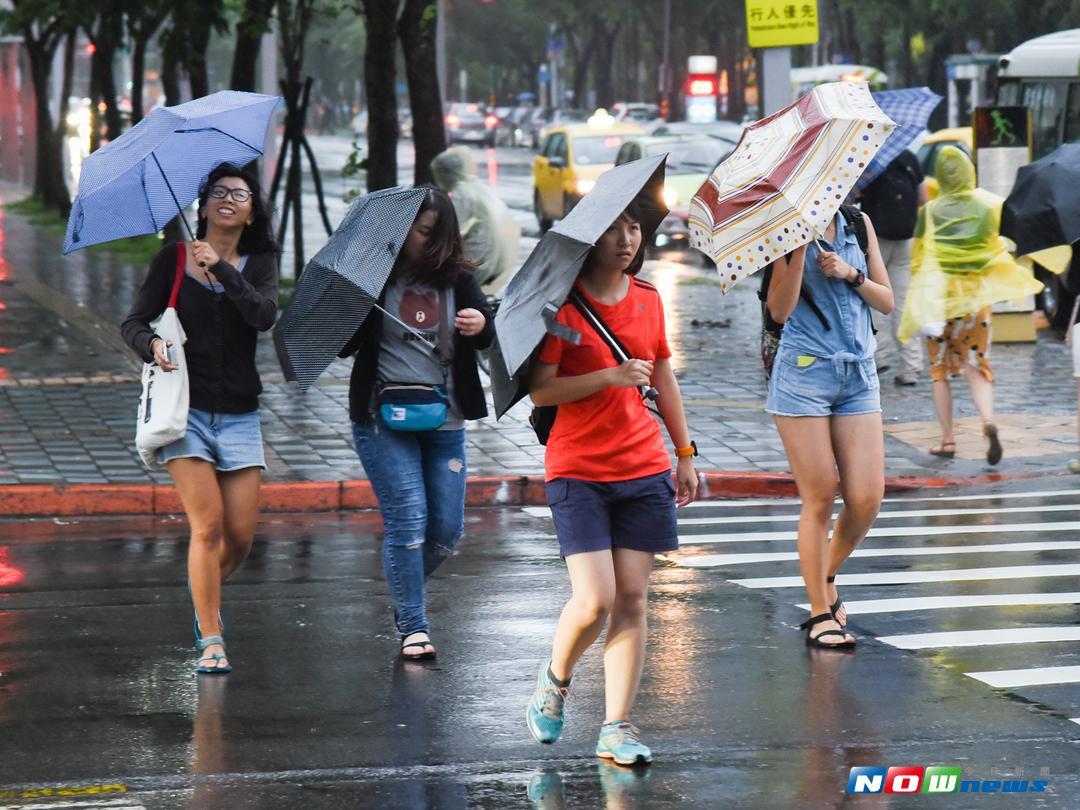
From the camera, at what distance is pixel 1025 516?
10328mm

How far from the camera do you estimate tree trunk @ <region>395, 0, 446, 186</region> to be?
62.2 ft

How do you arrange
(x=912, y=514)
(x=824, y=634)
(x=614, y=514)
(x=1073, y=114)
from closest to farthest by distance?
(x=614, y=514) → (x=824, y=634) → (x=912, y=514) → (x=1073, y=114)

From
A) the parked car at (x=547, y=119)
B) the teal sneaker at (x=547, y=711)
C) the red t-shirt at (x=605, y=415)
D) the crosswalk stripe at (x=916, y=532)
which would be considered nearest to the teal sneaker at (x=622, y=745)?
the teal sneaker at (x=547, y=711)

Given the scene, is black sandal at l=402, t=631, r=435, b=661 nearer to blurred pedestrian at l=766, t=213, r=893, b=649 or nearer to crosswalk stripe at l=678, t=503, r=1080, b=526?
blurred pedestrian at l=766, t=213, r=893, b=649

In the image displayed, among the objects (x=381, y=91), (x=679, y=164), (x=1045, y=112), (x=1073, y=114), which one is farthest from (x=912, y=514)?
(x=679, y=164)

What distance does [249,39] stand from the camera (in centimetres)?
2050

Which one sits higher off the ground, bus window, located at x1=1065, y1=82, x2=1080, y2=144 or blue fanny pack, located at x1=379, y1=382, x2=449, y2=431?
bus window, located at x1=1065, y1=82, x2=1080, y2=144

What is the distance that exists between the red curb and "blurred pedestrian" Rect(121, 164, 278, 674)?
3.44 m

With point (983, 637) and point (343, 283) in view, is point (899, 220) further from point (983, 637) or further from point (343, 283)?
point (343, 283)

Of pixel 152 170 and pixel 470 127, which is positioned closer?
pixel 152 170

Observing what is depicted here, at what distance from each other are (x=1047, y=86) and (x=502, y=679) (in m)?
16.5

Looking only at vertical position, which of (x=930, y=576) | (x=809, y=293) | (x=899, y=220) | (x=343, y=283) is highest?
(x=343, y=283)

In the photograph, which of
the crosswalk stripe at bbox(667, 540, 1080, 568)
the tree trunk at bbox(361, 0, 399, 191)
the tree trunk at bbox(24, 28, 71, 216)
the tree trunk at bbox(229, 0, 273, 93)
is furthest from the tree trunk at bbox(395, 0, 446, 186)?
the tree trunk at bbox(24, 28, 71, 216)

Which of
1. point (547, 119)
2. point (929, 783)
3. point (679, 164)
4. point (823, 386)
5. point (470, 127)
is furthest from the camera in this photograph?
point (470, 127)
